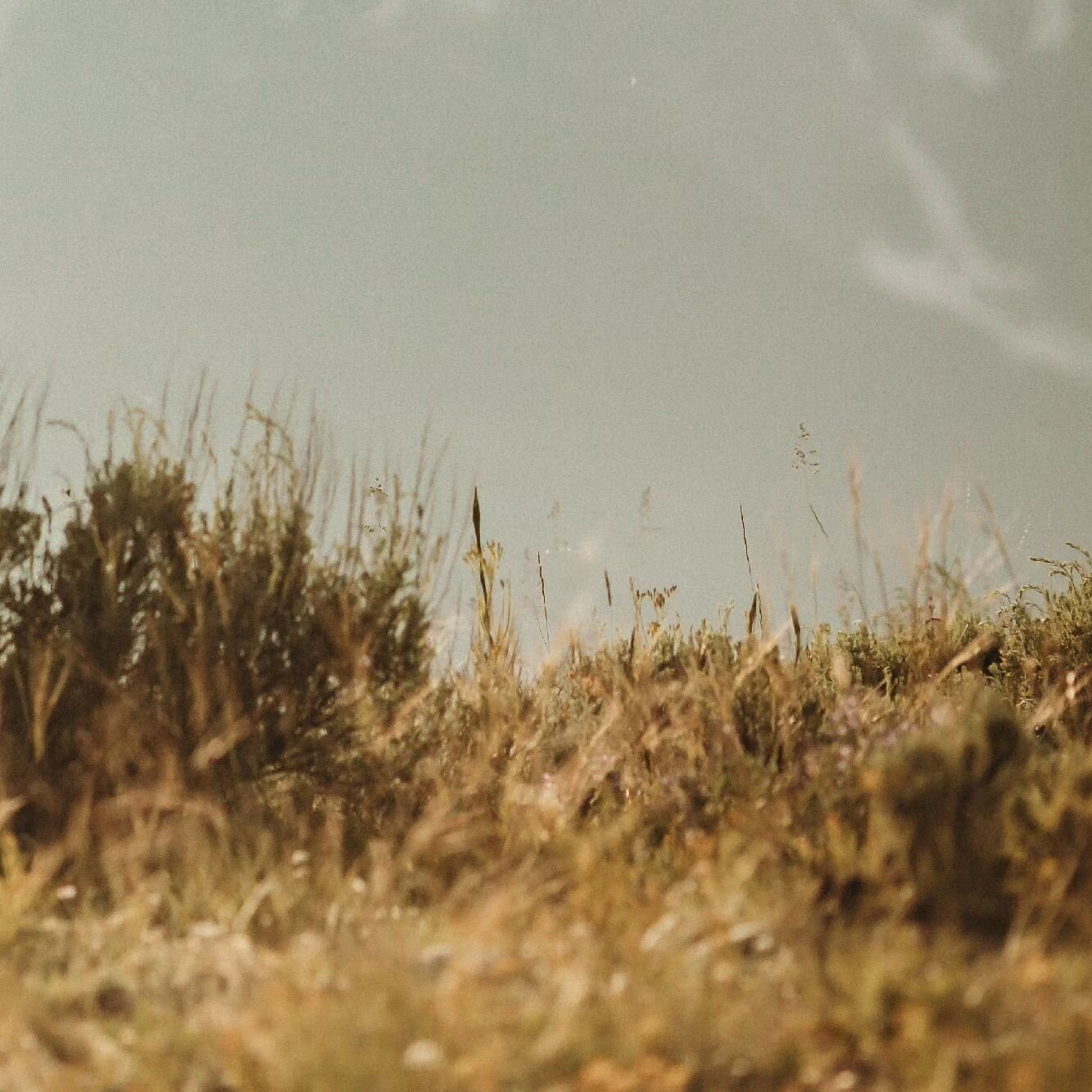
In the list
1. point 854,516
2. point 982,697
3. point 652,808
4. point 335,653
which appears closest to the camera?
point 982,697

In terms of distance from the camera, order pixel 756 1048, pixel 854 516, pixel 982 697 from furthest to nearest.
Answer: pixel 854 516 → pixel 982 697 → pixel 756 1048

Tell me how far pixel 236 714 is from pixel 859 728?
96.5 inches

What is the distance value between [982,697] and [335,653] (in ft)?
7.81

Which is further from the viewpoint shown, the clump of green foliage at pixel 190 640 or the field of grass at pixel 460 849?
the clump of green foliage at pixel 190 640

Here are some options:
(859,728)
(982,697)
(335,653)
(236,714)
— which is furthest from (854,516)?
(236,714)

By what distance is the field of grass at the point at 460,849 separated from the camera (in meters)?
2.09

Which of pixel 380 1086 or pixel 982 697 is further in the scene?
pixel 982 697

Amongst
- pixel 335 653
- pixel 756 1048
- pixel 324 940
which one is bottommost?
pixel 756 1048

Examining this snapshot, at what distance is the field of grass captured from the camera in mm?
2088

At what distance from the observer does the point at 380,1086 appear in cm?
191

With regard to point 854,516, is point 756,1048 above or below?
below

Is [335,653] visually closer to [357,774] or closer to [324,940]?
[357,774]

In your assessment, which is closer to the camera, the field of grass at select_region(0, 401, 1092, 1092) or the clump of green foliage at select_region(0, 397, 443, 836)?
the field of grass at select_region(0, 401, 1092, 1092)

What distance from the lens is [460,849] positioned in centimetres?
355
